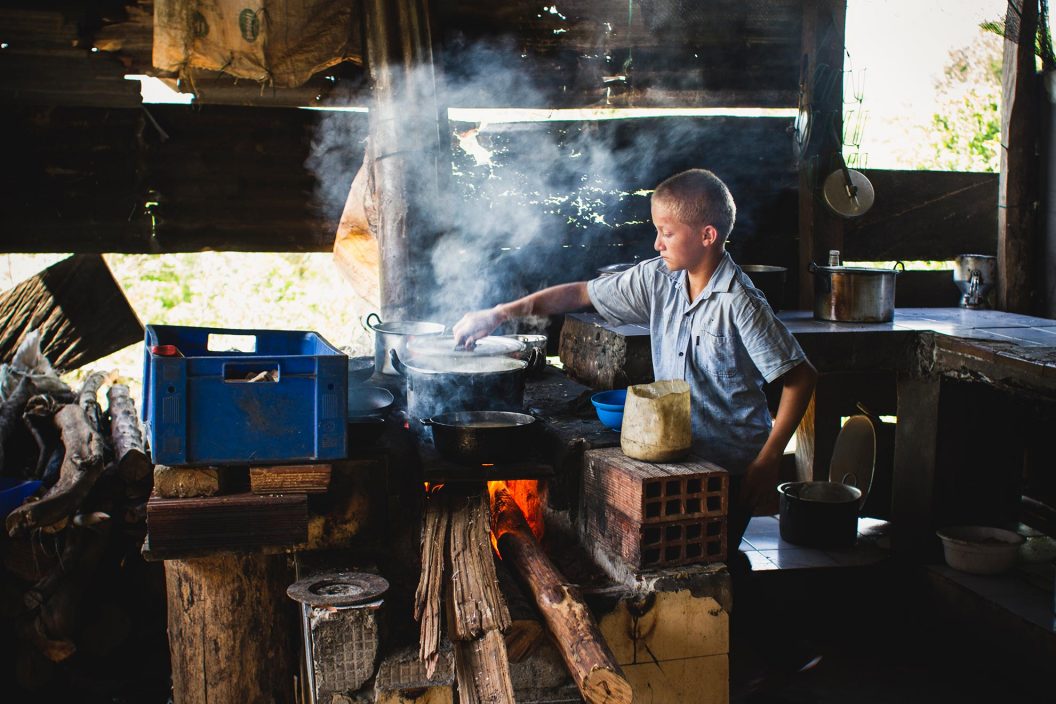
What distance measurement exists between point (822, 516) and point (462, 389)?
321 centimetres

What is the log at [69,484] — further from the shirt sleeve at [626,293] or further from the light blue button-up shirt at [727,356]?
the light blue button-up shirt at [727,356]

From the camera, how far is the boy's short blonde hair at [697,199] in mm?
4129

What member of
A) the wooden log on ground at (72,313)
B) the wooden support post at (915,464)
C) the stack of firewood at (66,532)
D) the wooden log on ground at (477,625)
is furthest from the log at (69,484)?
the wooden support post at (915,464)

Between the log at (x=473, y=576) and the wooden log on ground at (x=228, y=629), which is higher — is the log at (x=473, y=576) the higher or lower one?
the higher one

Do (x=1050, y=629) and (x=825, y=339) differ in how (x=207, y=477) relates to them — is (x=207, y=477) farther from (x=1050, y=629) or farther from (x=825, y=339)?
(x=1050, y=629)

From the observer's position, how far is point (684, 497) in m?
3.67

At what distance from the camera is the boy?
4129 mm

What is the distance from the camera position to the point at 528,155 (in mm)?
6527

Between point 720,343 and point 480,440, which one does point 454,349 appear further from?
point 720,343

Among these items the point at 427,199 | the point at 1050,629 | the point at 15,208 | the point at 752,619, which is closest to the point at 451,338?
the point at 427,199

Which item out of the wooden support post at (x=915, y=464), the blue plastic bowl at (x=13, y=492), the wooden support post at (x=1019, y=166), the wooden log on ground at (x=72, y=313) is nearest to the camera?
the blue plastic bowl at (x=13, y=492)

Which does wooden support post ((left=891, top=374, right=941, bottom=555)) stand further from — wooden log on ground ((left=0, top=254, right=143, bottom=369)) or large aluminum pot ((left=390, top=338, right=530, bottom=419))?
wooden log on ground ((left=0, top=254, right=143, bottom=369))

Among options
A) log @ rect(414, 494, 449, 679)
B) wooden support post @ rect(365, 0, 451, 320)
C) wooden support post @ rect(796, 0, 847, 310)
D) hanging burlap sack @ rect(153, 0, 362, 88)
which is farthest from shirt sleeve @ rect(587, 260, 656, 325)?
wooden support post @ rect(796, 0, 847, 310)

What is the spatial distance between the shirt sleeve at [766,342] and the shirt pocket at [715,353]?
0.10 meters
